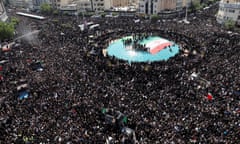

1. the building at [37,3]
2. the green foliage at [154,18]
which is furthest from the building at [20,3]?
the green foliage at [154,18]

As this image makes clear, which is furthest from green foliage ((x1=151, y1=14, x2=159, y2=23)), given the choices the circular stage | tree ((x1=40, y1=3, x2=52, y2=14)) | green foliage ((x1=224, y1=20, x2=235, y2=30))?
tree ((x1=40, y1=3, x2=52, y2=14))

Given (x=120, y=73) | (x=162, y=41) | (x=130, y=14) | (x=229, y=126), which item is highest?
(x=130, y=14)

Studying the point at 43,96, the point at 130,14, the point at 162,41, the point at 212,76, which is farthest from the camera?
the point at 130,14

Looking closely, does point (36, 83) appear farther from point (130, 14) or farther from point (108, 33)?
point (130, 14)

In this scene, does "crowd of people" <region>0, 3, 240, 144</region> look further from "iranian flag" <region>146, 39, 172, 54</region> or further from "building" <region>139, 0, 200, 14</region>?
"building" <region>139, 0, 200, 14</region>

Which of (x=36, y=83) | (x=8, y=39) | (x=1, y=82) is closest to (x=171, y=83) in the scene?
(x=36, y=83)

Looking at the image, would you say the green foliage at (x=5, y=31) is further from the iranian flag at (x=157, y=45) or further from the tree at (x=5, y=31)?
the iranian flag at (x=157, y=45)
